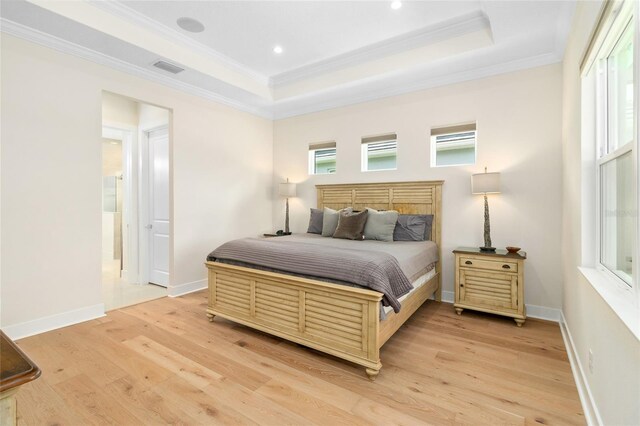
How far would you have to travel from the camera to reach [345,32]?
3.29 metres

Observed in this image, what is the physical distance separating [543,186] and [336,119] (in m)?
2.81

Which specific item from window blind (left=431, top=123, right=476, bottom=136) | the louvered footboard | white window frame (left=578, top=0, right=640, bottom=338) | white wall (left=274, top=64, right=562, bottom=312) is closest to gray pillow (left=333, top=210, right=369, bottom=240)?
white wall (left=274, top=64, right=562, bottom=312)

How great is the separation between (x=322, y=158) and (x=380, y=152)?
102 cm

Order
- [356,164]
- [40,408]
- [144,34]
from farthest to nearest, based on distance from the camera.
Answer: [356,164], [144,34], [40,408]

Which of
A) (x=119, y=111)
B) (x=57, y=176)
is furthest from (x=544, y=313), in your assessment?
(x=119, y=111)

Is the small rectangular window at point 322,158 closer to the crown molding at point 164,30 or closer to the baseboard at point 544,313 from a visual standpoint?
the crown molding at point 164,30

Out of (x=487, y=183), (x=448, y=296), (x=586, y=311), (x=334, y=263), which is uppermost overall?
(x=487, y=183)

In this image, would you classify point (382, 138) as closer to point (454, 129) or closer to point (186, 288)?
point (454, 129)

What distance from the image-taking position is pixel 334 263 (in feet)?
7.88

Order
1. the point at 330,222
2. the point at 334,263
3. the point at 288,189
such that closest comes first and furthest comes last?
the point at 334,263, the point at 330,222, the point at 288,189

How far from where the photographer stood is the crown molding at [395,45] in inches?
120

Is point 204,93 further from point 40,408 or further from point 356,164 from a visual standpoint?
point 40,408

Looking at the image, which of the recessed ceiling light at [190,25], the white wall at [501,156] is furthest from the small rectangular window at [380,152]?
the recessed ceiling light at [190,25]

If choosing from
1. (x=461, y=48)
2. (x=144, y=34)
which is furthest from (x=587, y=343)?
(x=144, y=34)
